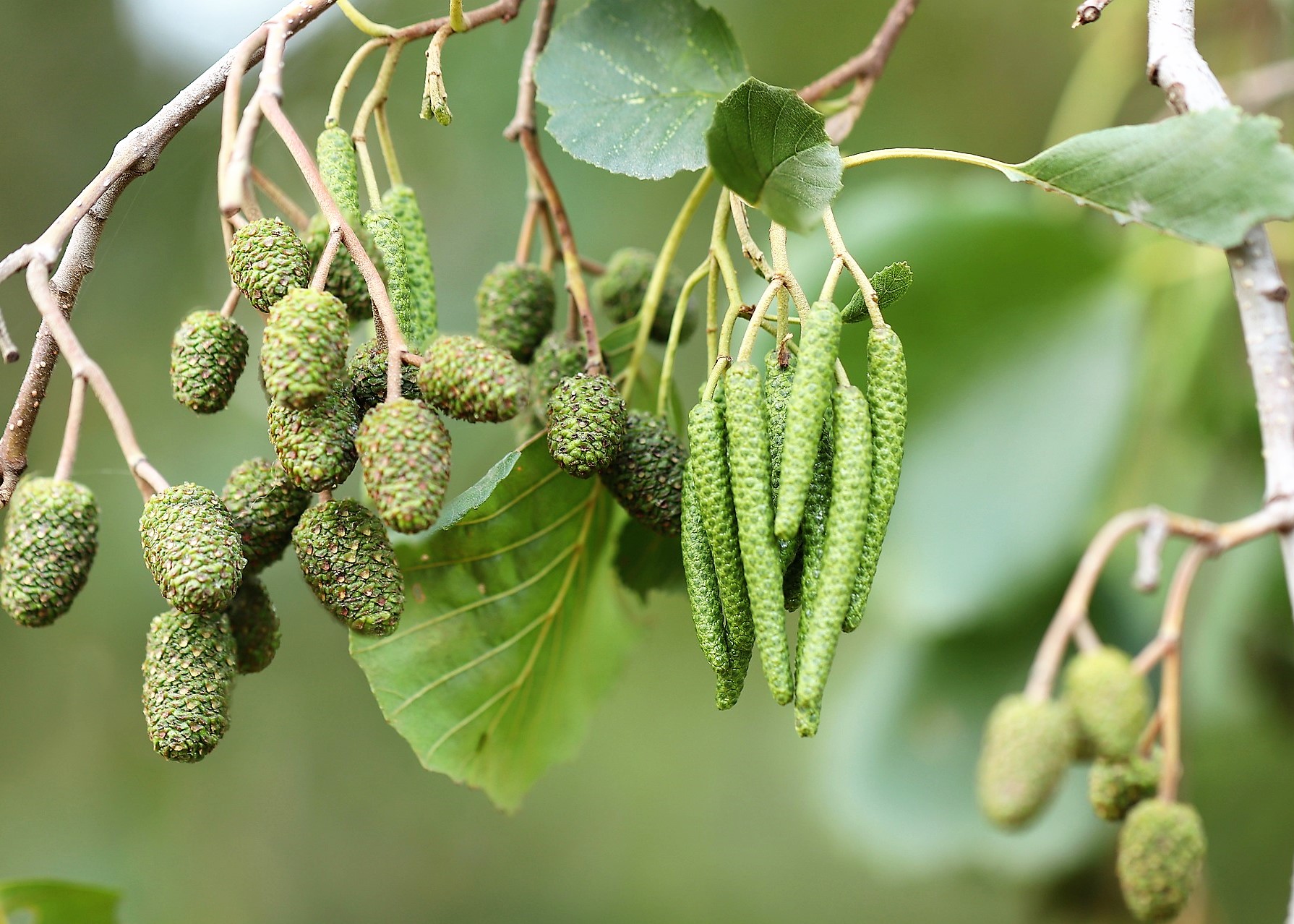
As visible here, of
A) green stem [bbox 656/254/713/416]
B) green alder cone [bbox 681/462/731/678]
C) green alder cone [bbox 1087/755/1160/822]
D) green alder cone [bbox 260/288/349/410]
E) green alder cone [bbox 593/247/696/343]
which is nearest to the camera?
green alder cone [bbox 260/288/349/410]

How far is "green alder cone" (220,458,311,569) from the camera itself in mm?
906

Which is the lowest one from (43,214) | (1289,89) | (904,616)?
(904,616)

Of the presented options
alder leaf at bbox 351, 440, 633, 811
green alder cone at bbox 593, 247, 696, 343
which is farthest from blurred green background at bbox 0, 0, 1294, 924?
green alder cone at bbox 593, 247, 696, 343

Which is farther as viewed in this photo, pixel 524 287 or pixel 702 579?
pixel 524 287

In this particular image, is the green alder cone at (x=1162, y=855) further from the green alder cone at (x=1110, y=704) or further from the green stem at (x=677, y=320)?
the green stem at (x=677, y=320)

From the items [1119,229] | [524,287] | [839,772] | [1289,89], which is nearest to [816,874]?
[839,772]

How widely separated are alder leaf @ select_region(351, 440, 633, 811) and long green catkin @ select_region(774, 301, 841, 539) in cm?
34

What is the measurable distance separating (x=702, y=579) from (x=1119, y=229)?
Answer: 137cm

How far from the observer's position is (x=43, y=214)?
3.02 meters

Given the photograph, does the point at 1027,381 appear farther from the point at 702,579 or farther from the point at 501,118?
the point at 501,118

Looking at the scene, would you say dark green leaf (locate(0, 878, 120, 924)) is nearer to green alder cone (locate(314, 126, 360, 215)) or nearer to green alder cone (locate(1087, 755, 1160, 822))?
green alder cone (locate(314, 126, 360, 215))

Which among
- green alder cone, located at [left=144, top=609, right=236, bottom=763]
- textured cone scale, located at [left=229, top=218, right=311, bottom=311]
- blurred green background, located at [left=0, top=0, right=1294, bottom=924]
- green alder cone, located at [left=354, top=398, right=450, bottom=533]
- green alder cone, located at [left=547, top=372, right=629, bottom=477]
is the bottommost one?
blurred green background, located at [left=0, top=0, right=1294, bottom=924]

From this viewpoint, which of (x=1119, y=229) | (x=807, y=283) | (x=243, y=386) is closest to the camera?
(x=807, y=283)

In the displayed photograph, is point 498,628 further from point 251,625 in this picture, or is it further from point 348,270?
point 348,270
